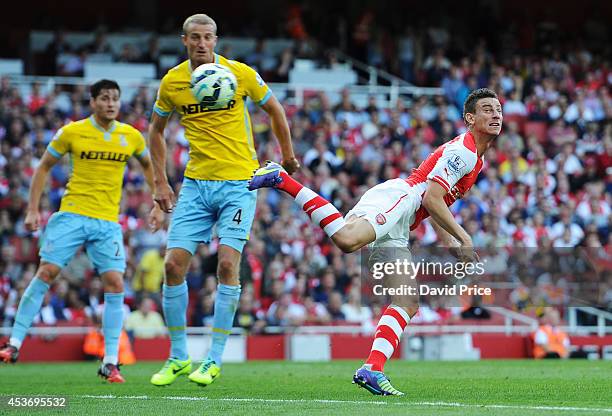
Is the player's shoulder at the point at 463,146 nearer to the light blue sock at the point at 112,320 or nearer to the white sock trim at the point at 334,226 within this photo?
the white sock trim at the point at 334,226

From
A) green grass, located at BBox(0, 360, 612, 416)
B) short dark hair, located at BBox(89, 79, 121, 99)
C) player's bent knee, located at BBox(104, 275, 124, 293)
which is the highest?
short dark hair, located at BBox(89, 79, 121, 99)

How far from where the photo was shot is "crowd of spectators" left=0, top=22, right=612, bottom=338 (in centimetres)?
1802

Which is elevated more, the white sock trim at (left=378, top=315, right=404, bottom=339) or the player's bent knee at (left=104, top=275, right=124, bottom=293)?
the player's bent knee at (left=104, top=275, right=124, bottom=293)

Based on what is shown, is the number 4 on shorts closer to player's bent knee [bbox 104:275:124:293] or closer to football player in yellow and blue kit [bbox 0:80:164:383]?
football player in yellow and blue kit [bbox 0:80:164:383]

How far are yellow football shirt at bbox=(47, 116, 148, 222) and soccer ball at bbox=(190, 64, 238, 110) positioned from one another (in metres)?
1.94

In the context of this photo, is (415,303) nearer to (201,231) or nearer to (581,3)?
(201,231)

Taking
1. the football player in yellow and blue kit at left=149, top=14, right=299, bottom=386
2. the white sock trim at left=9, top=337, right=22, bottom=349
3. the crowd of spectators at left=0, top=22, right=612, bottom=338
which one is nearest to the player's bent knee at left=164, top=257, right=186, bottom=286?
the football player in yellow and blue kit at left=149, top=14, right=299, bottom=386

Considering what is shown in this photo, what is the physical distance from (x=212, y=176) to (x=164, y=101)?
2.39ft

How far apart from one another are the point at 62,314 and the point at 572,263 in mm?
8171

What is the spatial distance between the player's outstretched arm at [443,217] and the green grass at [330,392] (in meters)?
1.00

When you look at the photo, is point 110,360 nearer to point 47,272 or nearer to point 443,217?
point 47,272

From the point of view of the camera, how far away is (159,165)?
974 centimetres

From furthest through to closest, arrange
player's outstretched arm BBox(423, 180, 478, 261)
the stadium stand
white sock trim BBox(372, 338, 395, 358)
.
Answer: the stadium stand, white sock trim BBox(372, 338, 395, 358), player's outstretched arm BBox(423, 180, 478, 261)

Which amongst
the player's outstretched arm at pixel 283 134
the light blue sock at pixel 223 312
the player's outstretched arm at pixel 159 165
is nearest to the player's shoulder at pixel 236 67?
the player's outstretched arm at pixel 283 134
